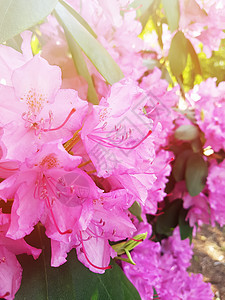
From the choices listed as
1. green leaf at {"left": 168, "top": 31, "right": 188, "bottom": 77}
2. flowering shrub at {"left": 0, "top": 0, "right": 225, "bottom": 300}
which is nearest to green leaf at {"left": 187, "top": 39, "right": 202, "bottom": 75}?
green leaf at {"left": 168, "top": 31, "right": 188, "bottom": 77}

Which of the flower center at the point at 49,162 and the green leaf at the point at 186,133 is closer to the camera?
the flower center at the point at 49,162

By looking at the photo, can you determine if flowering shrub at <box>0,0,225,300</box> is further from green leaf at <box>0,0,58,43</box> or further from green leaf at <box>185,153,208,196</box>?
green leaf at <box>185,153,208,196</box>

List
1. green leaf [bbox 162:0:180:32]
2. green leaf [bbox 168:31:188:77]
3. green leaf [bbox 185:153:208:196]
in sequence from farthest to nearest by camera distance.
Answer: green leaf [bbox 185:153:208:196]
green leaf [bbox 168:31:188:77]
green leaf [bbox 162:0:180:32]

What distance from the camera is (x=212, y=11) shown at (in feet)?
2.89

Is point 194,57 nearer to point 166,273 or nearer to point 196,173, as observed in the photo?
point 196,173

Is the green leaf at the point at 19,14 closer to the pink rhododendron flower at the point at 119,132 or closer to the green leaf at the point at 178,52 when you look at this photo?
the pink rhododendron flower at the point at 119,132

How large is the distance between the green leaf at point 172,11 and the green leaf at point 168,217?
2.31 feet

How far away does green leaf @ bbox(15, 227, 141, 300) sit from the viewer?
0.44 meters

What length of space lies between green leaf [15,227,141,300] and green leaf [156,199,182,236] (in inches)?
33.1

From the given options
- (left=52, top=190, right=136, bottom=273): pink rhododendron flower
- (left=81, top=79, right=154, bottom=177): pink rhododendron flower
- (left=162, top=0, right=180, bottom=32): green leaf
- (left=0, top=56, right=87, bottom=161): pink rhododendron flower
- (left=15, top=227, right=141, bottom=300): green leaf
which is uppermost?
(left=0, top=56, right=87, bottom=161): pink rhododendron flower

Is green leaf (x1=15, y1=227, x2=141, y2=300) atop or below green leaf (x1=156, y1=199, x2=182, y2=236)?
atop

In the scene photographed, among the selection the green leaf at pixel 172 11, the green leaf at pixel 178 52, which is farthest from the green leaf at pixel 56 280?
the green leaf at pixel 178 52

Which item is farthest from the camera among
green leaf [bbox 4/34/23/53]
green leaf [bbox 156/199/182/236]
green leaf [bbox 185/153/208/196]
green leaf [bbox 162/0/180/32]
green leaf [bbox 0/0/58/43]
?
green leaf [bbox 156/199/182/236]

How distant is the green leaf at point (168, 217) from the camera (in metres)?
1.32
